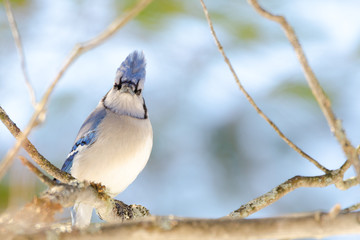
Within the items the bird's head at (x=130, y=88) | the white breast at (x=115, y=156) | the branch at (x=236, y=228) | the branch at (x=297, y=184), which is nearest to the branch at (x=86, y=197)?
the branch at (x=236, y=228)

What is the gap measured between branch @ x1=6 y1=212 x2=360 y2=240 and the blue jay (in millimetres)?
1148

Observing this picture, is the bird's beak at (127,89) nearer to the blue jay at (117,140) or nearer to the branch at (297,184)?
the blue jay at (117,140)

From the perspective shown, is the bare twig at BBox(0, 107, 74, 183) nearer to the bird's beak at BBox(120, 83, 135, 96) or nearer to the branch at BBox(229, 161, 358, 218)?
the branch at BBox(229, 161, 358, 218)

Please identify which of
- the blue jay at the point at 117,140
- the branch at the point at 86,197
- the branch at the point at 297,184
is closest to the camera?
the branch at the point at 86,197

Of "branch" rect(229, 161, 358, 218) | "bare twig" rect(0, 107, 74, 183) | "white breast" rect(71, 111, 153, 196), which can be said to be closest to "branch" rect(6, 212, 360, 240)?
"branch" rect(229, 161, 358, 218)

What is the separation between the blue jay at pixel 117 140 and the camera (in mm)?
2379

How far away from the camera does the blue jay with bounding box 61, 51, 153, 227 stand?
7.80 ft

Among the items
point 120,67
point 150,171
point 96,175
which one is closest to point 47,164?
point 96,175

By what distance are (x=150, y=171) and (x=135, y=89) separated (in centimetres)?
136

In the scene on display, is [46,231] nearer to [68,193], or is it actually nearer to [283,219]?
[68,193]

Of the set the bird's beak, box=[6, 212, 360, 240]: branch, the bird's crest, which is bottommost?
box=[6, 212, 360, 240]: branch

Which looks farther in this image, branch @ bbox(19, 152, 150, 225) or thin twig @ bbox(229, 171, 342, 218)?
thin twig @ bbox(229, 171, 342, 218)

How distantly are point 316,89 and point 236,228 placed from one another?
36 cm

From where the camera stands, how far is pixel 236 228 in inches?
44.6
